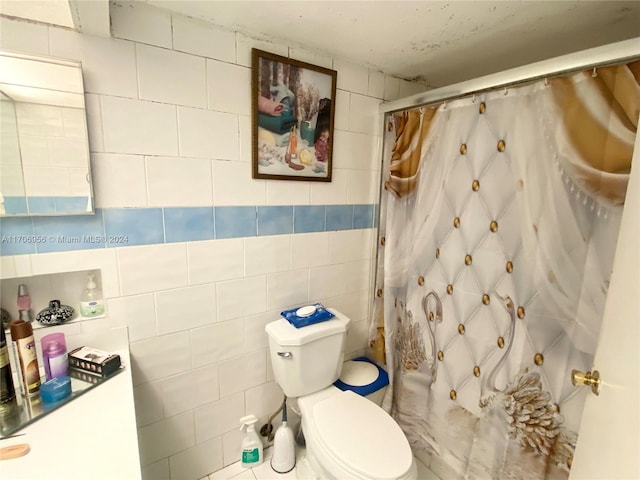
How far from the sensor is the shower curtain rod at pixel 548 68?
861 mm

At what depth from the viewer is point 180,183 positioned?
47.4 inches

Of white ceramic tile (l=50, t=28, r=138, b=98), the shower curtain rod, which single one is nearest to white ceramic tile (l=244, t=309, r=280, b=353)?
white ceramic tile (l=50, t=28, r=138, b=98)

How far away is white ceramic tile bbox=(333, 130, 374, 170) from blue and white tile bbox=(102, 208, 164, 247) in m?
0.89

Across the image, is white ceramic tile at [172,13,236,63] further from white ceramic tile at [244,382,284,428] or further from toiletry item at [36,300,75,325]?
white ceramic tile at [244,382,284,428]

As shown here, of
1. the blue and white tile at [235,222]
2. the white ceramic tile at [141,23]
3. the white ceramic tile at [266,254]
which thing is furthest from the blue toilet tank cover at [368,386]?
the white ceramic tile at [141,23]

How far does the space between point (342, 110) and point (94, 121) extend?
1052mm

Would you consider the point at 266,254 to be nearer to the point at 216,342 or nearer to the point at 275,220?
the point at 275,220

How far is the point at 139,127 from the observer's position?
3.62 feet

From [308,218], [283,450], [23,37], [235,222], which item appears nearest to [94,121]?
[23,37]

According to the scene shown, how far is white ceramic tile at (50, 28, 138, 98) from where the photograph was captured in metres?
0.97

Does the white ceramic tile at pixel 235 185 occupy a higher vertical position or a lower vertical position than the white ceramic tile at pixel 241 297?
higher

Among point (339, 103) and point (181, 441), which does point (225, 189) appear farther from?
point (181, 441)

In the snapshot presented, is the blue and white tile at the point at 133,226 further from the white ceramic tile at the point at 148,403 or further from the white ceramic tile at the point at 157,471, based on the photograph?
the white ceramic tile at the point at 157,471

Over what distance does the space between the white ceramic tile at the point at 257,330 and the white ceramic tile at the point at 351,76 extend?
1.18 meters
